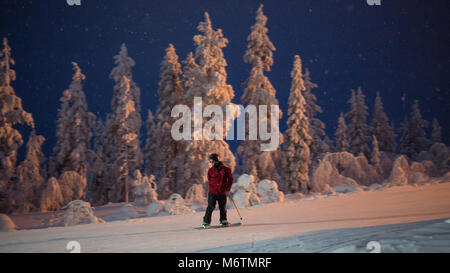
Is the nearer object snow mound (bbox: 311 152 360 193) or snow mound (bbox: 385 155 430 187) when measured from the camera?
snow mound (bbox: 385 155 430 187)

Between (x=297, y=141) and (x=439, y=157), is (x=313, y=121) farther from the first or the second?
(x=439, y=157)

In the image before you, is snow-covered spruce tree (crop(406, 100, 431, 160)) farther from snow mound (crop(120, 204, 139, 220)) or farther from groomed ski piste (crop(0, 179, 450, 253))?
snow mound (crop(120, 204, 139, 220))

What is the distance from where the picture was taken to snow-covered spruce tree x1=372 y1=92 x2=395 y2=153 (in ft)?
131

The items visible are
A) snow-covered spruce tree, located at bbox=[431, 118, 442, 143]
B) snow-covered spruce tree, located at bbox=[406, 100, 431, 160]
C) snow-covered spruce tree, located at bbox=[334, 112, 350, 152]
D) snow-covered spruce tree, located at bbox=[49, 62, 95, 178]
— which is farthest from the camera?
snow-covered spruce tree, located at bbox=[431, 118, 442, 143]

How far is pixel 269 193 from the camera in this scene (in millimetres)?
17484

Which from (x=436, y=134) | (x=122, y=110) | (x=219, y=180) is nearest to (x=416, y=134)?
(x=436, y=134)

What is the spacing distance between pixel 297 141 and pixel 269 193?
875 centimetres

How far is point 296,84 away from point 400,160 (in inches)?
384

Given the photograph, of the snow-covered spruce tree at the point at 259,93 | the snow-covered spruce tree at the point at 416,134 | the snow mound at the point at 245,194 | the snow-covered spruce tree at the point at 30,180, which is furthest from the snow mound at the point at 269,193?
the snow-covered spruce tree at the point at 416,134

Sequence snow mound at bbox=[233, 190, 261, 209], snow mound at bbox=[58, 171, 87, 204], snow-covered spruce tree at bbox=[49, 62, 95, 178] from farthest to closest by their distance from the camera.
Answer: snow-covered spruce tree at bbox=[49, 62, 95, 178], snow mound at bbox=[58, 171, 87, 204], snow mound at bbox=[233, 190, 261, 209]

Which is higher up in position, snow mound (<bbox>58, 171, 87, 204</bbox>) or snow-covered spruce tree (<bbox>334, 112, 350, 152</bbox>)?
snow-covered spruce tree (<bbox>334, 112, 350, 152</bbox>)

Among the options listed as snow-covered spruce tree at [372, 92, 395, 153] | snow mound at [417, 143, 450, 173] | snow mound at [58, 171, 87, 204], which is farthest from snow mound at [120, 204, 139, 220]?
snow-covered spruce tree at [372, 92, 395, 153]

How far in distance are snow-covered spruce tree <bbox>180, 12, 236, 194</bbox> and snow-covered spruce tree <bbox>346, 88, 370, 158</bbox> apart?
73.4 ft

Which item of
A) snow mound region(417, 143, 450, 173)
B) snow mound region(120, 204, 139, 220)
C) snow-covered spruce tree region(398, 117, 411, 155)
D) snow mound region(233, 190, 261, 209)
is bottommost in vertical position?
snow mound region(120, 204, 139, 220)
